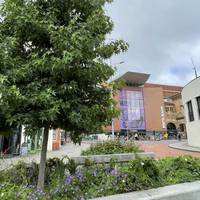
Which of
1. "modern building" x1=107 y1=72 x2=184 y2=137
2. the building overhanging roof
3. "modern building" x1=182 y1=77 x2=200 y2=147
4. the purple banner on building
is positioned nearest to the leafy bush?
"modern building" x1=182 y1=77 x2=200 y2=147

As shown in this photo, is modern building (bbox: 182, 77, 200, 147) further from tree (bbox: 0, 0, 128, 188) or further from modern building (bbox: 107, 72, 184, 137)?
modern building (bbox: 107, 72, 184, 137)

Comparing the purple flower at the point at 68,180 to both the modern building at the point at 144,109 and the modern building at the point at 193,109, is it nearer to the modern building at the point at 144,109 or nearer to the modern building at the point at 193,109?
the modern building at the point at 193,109

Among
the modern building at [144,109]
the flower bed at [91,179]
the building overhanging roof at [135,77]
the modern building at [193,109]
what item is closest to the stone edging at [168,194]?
the flower bed at [91,179]

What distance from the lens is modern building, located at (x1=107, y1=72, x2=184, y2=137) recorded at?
2486 inches

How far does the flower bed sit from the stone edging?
0.25m

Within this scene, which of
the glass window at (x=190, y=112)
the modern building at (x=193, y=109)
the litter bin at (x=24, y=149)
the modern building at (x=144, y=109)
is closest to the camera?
the litter bin at (x=24, y=149)

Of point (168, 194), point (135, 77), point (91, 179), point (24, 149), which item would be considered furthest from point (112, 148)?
point (135, 77)

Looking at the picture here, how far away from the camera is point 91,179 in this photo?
439 cm

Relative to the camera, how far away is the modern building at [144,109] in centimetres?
6316

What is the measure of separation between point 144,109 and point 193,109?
46.0 metres

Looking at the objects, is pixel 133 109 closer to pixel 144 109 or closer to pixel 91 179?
pixel 144 109

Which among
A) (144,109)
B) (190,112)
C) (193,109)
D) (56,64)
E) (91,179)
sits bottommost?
(91,179)

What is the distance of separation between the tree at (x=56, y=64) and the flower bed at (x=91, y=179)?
450 millimetres

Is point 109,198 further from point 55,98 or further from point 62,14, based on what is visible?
point 62,14
